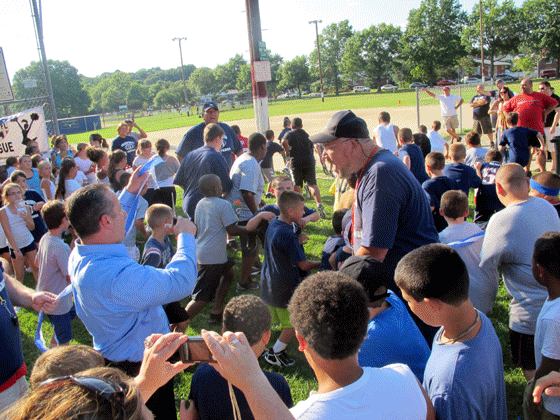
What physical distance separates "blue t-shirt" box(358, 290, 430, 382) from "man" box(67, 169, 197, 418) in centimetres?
108

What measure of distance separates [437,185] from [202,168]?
3257 mm

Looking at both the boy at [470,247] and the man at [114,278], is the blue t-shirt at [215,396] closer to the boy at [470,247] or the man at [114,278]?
the man at [114,278]

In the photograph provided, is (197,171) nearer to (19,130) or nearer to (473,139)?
(473,139)

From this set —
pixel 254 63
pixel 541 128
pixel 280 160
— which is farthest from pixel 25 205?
pixel 280 160

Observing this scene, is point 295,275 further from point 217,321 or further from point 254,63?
point 254,63

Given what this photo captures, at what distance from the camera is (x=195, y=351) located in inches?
59.7

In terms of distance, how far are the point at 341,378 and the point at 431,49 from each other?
94.3m

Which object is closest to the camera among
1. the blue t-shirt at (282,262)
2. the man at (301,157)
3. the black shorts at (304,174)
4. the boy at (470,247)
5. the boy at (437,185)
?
the boy at (470,247)

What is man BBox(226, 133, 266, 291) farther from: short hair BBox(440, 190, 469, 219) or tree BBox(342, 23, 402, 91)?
tree BBox(342, 23, 402, 91)

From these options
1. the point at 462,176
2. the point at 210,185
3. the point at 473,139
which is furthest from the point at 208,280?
the point at 473,139

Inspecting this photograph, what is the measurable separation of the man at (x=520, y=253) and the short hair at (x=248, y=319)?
6.44 ft

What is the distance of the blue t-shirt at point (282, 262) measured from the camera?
4.18 metres

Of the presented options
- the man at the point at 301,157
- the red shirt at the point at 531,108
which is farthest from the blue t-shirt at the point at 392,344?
the red shirt at the point at 531,108

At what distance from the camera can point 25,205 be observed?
6.43 m
